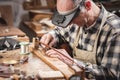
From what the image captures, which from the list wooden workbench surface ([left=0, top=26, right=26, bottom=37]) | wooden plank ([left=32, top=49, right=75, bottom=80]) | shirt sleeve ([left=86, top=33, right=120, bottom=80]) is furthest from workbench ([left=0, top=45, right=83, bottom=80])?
wooden workbench surface ([left=0, top=26, right=26, bottom=37])

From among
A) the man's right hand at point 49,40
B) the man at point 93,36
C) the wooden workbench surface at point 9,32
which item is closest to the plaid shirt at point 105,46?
the man at point 93,36

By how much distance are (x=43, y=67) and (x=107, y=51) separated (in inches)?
18.3

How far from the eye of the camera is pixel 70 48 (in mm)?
2596

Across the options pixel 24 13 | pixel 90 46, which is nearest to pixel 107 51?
pixel 90 46

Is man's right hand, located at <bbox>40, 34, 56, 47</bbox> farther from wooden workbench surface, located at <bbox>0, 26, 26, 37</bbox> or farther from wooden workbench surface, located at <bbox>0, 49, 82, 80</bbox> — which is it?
wooden workbench surface, located at <bbox>0, 26, 26, 37</bbox>

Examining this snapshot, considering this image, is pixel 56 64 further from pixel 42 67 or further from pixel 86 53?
pixel 86 53

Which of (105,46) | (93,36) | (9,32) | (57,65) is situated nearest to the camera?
(57,65)

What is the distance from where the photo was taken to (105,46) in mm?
2117

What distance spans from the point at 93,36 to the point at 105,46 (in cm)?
18

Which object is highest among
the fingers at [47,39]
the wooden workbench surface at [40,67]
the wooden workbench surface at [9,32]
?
the fingers at [47,39]

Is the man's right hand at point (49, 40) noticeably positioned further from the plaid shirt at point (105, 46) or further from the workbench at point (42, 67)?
the workbench at point (42, 67)

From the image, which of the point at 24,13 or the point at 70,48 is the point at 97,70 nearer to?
the point at 70,48

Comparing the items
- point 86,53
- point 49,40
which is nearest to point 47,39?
point 49,40

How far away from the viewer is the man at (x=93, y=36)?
1979mm
